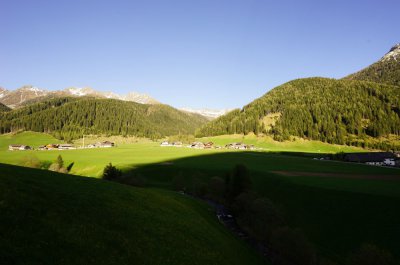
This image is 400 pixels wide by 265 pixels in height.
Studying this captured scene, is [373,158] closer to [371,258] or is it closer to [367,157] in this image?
[367,157]

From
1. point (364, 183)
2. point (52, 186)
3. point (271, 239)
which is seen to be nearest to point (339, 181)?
point (364, 183)

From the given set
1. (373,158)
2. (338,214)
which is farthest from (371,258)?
(373,158)

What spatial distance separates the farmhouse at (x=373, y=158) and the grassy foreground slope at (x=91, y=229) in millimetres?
146447

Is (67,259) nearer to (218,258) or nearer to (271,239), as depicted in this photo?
(218,258)

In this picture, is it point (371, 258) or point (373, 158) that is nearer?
point (371, 258)

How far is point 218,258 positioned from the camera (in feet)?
117

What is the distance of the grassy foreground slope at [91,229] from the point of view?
75.4 feet

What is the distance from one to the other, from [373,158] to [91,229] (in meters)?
177

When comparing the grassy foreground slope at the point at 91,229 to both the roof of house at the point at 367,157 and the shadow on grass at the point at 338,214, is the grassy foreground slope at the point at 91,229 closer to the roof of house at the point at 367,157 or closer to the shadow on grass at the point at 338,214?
the shadow on grass at the point at 338,214

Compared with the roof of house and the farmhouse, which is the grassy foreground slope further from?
the roof of house

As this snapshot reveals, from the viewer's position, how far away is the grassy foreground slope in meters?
23.0

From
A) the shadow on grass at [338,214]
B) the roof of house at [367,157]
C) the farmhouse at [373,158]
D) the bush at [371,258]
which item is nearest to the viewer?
the bush at [371,258]

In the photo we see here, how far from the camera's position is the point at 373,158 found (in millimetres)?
169875

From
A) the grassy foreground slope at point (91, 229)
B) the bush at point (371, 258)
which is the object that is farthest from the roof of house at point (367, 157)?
the grassy foreground slope at point (91, 229)
